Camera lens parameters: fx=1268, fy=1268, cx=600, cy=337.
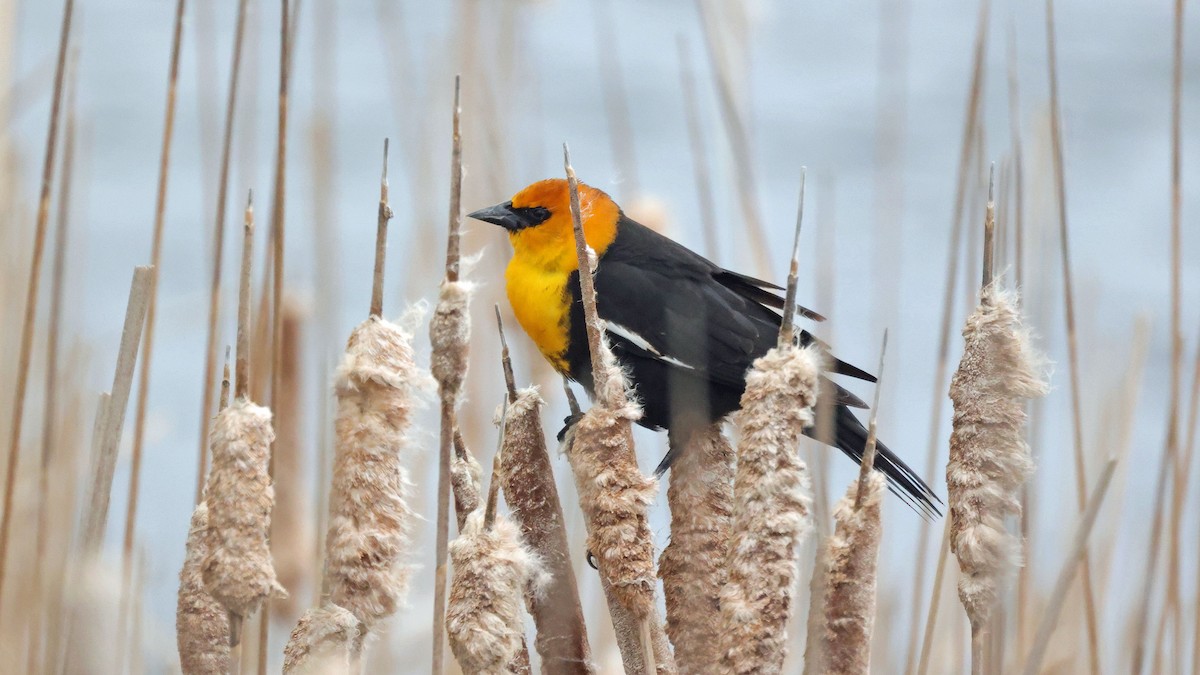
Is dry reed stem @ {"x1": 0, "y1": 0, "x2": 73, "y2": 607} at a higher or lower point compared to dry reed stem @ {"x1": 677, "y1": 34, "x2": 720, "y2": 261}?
lower

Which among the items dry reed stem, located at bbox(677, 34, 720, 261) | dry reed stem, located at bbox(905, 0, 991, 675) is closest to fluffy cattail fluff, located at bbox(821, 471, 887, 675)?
dry reed stem, located at bbox(905, 0, 991, 675)

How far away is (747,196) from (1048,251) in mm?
543

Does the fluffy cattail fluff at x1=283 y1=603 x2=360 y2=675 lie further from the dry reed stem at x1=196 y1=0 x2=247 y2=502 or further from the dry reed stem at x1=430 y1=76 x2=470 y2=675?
the dry reed stem at x1=196 y1=0 x2=247 y2=502

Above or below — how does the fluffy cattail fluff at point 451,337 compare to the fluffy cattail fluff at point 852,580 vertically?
above

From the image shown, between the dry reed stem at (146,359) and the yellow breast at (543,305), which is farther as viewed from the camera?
the yellow breast at (543,305)

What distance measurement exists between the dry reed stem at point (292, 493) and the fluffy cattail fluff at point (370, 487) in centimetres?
112

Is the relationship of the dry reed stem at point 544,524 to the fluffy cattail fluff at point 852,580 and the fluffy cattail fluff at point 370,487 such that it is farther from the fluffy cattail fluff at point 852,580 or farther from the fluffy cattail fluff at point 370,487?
the fluffy cattail fluff at point 852,580

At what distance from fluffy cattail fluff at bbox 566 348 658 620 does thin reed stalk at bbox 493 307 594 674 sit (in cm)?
8

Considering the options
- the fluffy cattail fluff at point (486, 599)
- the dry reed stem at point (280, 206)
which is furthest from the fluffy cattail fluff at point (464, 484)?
the dry reed stem at point (280, 206)

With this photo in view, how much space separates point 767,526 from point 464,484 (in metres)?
0.35

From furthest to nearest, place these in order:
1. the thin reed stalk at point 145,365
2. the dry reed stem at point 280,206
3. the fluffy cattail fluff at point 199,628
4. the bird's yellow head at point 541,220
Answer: the bird's yellow head at point 541,220 → the thin reed stalk at point 145,365 → the dry reed stem at point 280,206 → the fluffy cattail fluff at point 199,628

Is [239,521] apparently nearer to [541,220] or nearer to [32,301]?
[32,301]

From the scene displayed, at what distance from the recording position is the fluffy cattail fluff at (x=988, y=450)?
1.09 m

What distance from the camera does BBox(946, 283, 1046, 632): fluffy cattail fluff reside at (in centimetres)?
109
